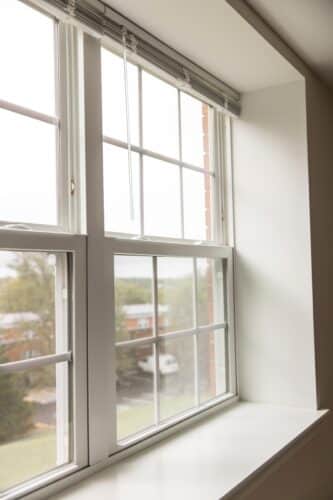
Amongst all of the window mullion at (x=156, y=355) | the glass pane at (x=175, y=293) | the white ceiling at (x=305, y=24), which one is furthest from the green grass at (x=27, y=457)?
the white ceiling at (x=305, y=24)

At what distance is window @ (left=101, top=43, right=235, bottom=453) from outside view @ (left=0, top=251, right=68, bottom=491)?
0.23 meters

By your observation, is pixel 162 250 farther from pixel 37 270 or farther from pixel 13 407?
pixel 13 407

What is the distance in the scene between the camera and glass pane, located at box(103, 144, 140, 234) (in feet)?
5.79

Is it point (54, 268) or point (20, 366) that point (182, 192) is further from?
point (20, 366)

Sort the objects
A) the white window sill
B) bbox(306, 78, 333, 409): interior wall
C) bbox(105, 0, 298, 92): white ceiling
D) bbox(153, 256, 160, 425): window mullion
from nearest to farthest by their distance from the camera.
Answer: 1. the white window sill
2. bbox(105, 0, 298, 92): white ceiling
3. bbox(153, 256, 160, 425): window mullion
4. bbox(306, 78, 333, 409): interior wall

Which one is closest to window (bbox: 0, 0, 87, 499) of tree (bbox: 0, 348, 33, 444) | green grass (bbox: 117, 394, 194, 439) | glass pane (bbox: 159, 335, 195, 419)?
tree (bbox: 0, 348, 33, 444)

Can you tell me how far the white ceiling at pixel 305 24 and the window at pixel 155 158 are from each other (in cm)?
46

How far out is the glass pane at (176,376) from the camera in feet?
6.50

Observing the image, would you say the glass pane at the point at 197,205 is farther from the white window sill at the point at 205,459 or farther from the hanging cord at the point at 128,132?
the white window sill at the point at 205,459

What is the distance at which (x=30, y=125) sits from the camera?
4.87 feet

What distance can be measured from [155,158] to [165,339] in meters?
0.69

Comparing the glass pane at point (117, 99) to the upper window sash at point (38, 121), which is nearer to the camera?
the upper window sash at point (38, 121)

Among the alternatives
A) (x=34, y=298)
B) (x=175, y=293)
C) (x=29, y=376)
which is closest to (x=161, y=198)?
(x=175, y=293)

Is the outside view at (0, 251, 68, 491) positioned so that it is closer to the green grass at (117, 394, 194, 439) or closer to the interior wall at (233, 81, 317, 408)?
the green grass at (117, 394, 194, 439)
